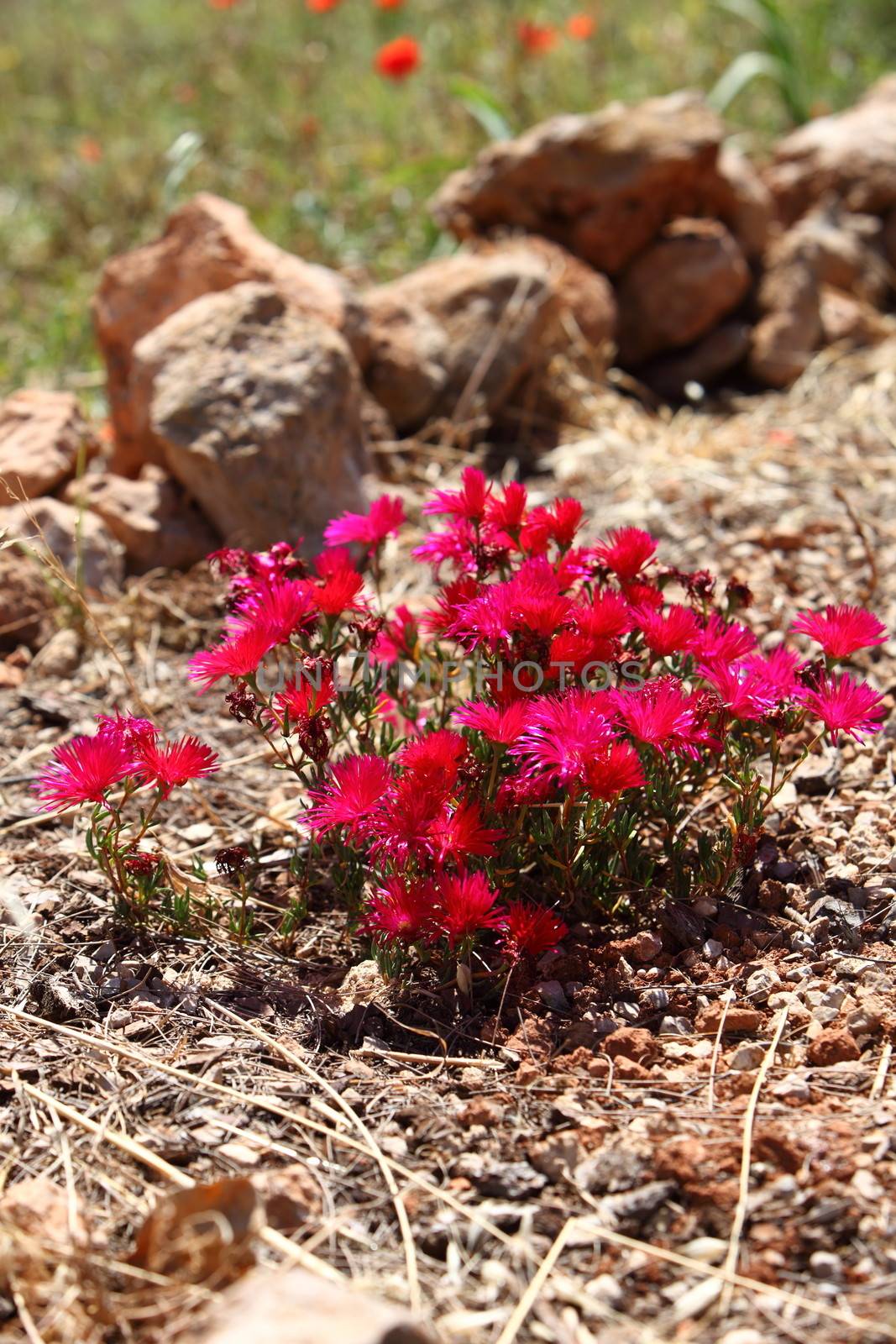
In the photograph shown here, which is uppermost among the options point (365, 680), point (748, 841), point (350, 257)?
point (350, 257)

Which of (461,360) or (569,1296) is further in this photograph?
(461,360)

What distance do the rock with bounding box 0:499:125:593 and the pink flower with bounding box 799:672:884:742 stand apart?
1.96 m

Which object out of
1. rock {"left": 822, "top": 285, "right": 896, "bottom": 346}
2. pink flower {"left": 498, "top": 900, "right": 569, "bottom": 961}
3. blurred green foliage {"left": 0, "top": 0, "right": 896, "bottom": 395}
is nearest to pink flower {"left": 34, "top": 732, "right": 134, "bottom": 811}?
pink flower {"left": 498, "top": 900, "right": 569, "bottom": 961}

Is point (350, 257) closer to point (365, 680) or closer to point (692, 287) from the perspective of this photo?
point (692, 287)

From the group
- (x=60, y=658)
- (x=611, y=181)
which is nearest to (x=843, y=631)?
(x=60, y=658)

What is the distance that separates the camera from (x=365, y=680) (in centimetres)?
230

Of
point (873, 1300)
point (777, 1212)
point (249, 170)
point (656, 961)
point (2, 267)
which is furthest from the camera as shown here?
point (249, 170)

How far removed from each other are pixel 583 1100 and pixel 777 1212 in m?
0.33

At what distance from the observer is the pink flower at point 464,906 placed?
192 centimetres

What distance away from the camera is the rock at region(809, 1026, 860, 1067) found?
197 centimetres

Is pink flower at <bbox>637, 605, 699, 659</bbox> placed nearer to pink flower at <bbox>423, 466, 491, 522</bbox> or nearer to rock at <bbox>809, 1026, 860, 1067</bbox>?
pink flower at <bbox>423, 466, 491, 522</bbox>

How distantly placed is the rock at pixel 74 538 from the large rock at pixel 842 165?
3.72 m

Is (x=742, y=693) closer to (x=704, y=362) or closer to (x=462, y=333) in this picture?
(x=462, y=333)

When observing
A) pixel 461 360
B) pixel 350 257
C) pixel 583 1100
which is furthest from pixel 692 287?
pixel 583 1100
